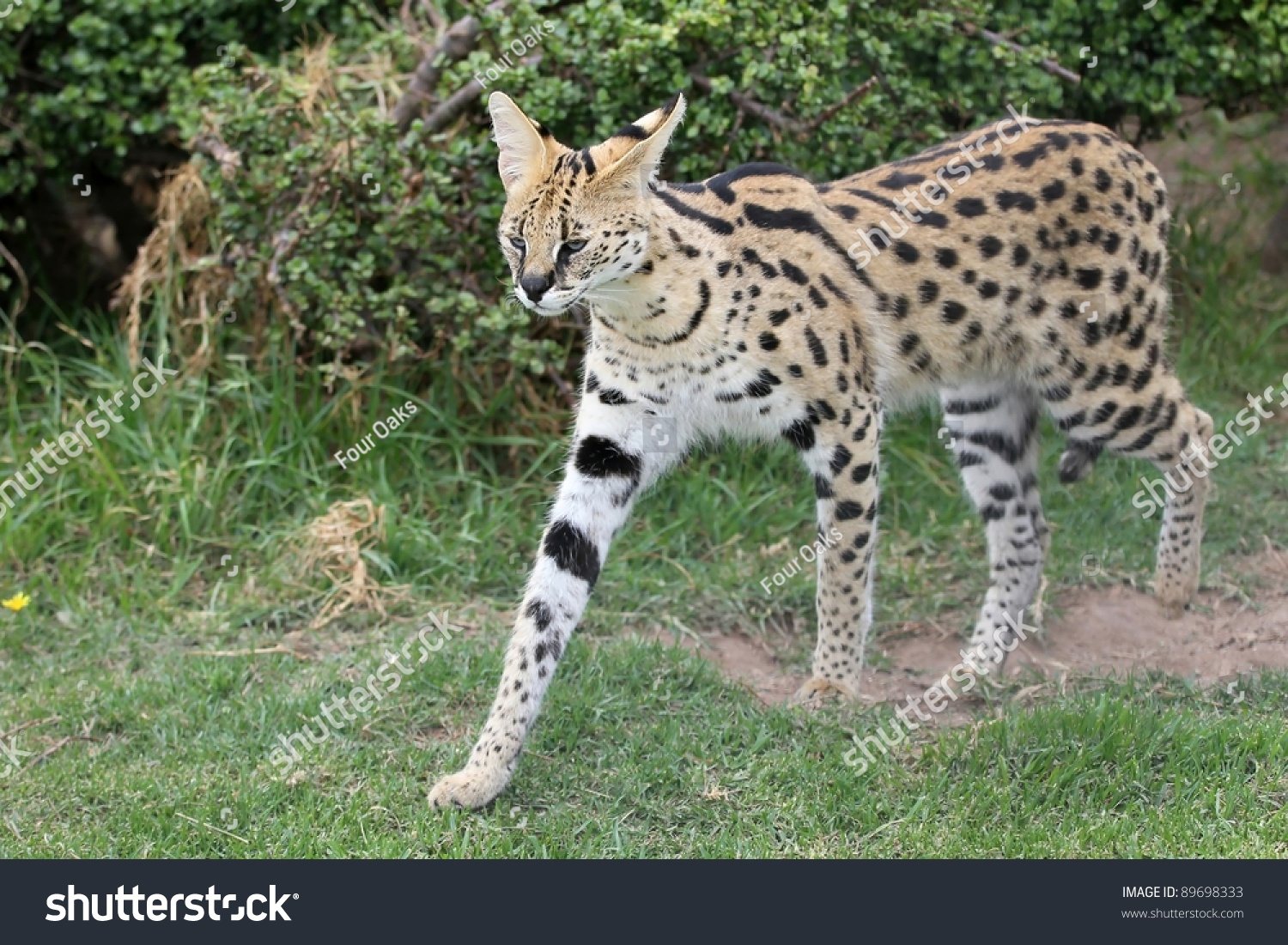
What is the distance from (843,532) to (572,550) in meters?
1.01

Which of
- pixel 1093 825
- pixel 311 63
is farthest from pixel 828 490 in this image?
pixel 311 63

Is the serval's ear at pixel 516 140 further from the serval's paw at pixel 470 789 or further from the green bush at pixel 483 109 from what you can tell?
the serval's paw at pixel 470 789

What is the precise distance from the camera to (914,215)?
241 inches

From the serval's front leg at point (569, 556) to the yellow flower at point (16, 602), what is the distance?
2.33m

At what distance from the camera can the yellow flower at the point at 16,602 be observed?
670cm

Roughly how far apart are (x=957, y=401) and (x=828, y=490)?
1099mm

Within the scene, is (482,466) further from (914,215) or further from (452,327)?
(914,215)

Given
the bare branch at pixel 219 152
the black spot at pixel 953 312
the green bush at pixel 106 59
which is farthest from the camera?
the green bush at pixel 106 59

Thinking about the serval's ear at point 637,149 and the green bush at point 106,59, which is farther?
the green bush at point 106,59

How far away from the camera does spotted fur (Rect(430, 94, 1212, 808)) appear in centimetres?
530

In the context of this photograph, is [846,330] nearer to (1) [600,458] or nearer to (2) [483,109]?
(1) [600,458]

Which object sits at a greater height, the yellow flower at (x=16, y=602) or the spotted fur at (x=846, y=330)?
the spotted fur at (x=846, y=330)

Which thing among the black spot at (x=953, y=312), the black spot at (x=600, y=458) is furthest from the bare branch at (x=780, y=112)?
the black spot at (x=600, y=458)

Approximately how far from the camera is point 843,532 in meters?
5.89
